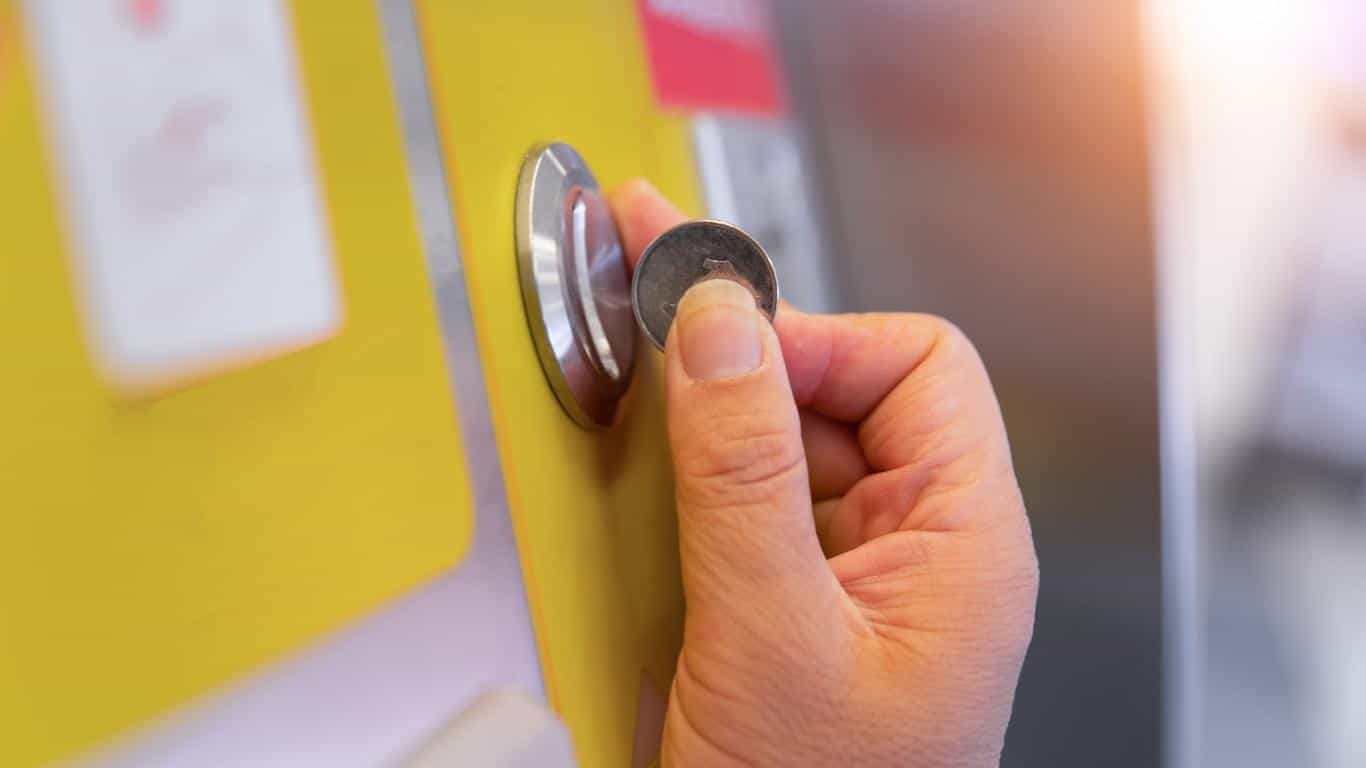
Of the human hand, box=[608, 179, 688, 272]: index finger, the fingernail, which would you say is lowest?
the human hand

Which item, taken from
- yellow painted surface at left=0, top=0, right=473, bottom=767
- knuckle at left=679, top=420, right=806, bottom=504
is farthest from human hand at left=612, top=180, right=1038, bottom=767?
yellow painted surface at left=0, top=0, right=473, bottom=767

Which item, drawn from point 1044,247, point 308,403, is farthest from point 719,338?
point 1044,247

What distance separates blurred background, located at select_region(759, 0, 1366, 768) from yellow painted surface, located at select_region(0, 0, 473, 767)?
394mm

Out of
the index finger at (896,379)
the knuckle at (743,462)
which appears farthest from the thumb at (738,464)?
the index finger at (896,379)

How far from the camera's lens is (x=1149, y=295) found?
2.00ft

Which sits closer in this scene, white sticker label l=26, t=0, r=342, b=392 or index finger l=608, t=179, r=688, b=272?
white sticker label l=26, t=0, r=342, b=392

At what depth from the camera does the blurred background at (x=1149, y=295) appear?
603mm

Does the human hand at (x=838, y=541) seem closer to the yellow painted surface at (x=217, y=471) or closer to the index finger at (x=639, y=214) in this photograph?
the index finger at (x=639, y=214)

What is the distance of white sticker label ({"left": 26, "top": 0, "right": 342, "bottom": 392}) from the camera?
0.70 ft

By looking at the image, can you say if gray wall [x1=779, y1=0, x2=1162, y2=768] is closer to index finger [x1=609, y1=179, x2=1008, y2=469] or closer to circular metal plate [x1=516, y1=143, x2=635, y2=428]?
index finger [x1=609, y1=179, x2=1008, y2=469]

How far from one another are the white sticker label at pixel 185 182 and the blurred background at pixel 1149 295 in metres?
0.43

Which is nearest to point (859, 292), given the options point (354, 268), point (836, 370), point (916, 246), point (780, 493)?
point (916, 246)

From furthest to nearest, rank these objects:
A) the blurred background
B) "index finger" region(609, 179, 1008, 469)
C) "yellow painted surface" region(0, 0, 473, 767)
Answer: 1. the blurred background
2. "index finger" region(609, 179, 1008, 469)
3. "yellow painted surface" region(0, 0, 473, 767)

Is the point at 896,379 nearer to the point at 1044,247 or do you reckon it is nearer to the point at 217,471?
the point at 1044,247
